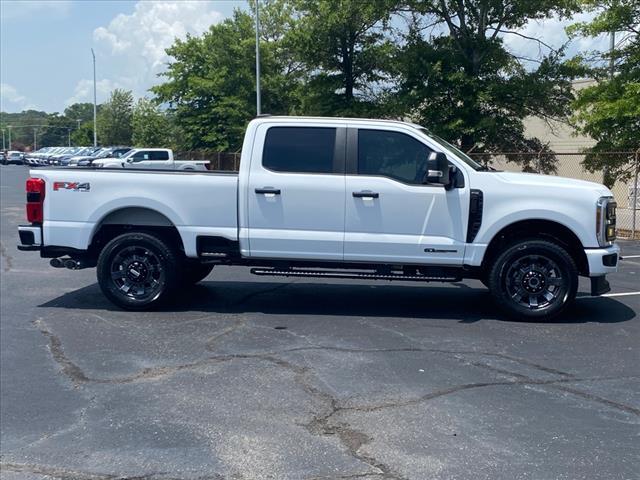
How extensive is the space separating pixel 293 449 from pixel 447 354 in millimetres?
2617

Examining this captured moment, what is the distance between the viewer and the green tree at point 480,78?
2538cm

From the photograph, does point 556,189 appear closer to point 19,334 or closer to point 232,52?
point 19,334

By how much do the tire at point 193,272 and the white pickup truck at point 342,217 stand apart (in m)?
0.60

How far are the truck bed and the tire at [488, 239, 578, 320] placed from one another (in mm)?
2981

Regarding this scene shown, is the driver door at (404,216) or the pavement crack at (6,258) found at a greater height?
the driver door at (404,216)

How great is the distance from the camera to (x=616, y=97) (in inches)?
712

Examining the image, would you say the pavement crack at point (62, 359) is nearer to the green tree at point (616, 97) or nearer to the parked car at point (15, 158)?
the green tree at point (616, 97)

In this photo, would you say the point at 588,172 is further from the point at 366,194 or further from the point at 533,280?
the point at 366,194

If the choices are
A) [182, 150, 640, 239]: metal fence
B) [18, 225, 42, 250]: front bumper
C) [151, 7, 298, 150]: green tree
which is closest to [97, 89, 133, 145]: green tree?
[151, 7, 298, 150]: green tree

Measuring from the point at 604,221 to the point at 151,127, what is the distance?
63.5 metres

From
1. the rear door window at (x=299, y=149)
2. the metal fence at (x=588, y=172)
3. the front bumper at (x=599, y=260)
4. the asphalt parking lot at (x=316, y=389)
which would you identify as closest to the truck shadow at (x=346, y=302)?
the asphalt parking lot at (x=316, y=389)

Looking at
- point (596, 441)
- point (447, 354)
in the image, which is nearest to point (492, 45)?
point (447, 354)

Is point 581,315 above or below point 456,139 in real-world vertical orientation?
below

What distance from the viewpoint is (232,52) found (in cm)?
4525
